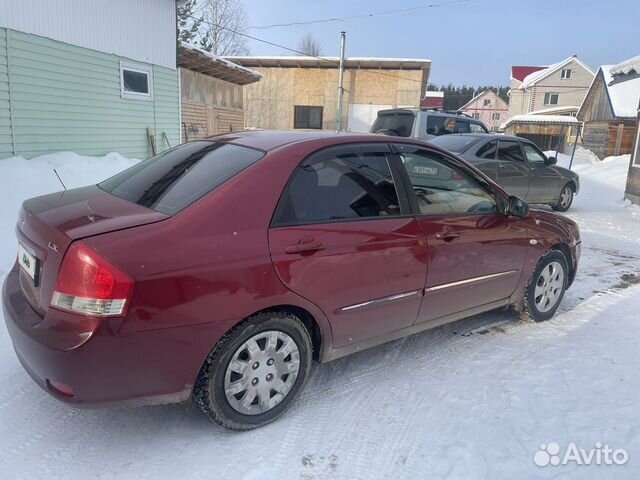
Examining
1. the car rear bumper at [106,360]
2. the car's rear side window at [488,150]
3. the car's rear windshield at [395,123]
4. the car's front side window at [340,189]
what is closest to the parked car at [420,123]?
the car's rear windshield at [395,123]

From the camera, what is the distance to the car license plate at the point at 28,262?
97.0 inches

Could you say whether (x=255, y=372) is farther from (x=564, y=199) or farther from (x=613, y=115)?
(x=613, y=115)

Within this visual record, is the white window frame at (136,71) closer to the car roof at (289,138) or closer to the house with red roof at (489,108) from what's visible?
the car roof at (289,138)

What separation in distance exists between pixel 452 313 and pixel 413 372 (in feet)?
1.84

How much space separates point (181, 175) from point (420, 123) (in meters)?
9.34

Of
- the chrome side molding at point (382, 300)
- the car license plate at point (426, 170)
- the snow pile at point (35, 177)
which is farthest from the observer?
the snow pile at point (35, 177)

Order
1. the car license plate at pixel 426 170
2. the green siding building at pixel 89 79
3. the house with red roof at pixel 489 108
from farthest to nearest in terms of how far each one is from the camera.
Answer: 1. the house with red roof at pixel 489 108
2. the green siding building at pixel 89 79
3. the car license plate at pixel 426 170

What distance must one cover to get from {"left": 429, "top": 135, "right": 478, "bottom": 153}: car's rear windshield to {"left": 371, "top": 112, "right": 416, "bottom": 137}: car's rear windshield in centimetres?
242

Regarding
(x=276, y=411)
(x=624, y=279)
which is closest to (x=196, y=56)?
(x=624, y=279)

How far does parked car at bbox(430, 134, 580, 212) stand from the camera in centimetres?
Answer: 877

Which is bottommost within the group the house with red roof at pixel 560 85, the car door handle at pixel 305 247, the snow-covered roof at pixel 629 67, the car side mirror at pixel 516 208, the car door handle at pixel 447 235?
the car door handle at pixel 447 235

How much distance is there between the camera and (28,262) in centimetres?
256

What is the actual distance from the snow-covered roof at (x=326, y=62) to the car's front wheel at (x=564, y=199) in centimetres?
1954

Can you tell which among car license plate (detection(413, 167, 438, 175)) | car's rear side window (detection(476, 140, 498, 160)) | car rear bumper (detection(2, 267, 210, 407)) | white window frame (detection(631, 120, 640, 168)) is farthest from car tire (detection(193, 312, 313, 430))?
white window frame (detection(631, 120, 640, 168))
